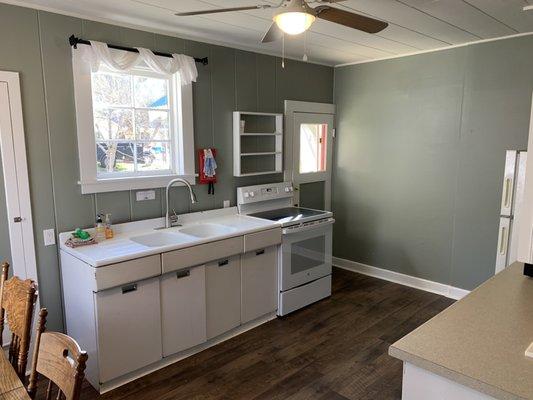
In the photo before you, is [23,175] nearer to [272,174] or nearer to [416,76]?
[272,174]

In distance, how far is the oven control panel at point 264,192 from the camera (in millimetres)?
3820

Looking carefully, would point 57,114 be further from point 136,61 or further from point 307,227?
point 307,227

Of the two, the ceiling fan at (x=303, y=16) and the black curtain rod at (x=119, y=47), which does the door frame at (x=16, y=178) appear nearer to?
the black curtain rod at (x=119, y=47)

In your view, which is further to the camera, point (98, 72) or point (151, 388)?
point (98, 72)

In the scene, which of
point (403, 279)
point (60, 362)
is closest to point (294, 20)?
point (60, 362)

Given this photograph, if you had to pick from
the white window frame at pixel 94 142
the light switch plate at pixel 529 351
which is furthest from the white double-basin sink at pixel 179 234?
the light switch plate at pixel 529 351

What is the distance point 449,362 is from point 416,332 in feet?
0.68

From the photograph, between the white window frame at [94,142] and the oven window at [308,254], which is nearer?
the white window frame at [94,142]

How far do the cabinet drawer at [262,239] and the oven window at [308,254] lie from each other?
0.22m

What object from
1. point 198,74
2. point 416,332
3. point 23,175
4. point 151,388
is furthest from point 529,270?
point 23,175

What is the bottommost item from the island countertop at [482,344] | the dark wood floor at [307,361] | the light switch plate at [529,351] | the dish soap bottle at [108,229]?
the dark wood floor at [307,361]

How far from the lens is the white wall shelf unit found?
3748 millimetres

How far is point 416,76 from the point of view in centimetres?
405

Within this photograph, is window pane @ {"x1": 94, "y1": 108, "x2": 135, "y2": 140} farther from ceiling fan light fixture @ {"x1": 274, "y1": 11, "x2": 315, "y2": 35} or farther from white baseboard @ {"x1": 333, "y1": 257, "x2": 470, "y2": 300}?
white baseboard @ {"x1": 333, "y1": 257, "x2": 470, "y2": 300}
